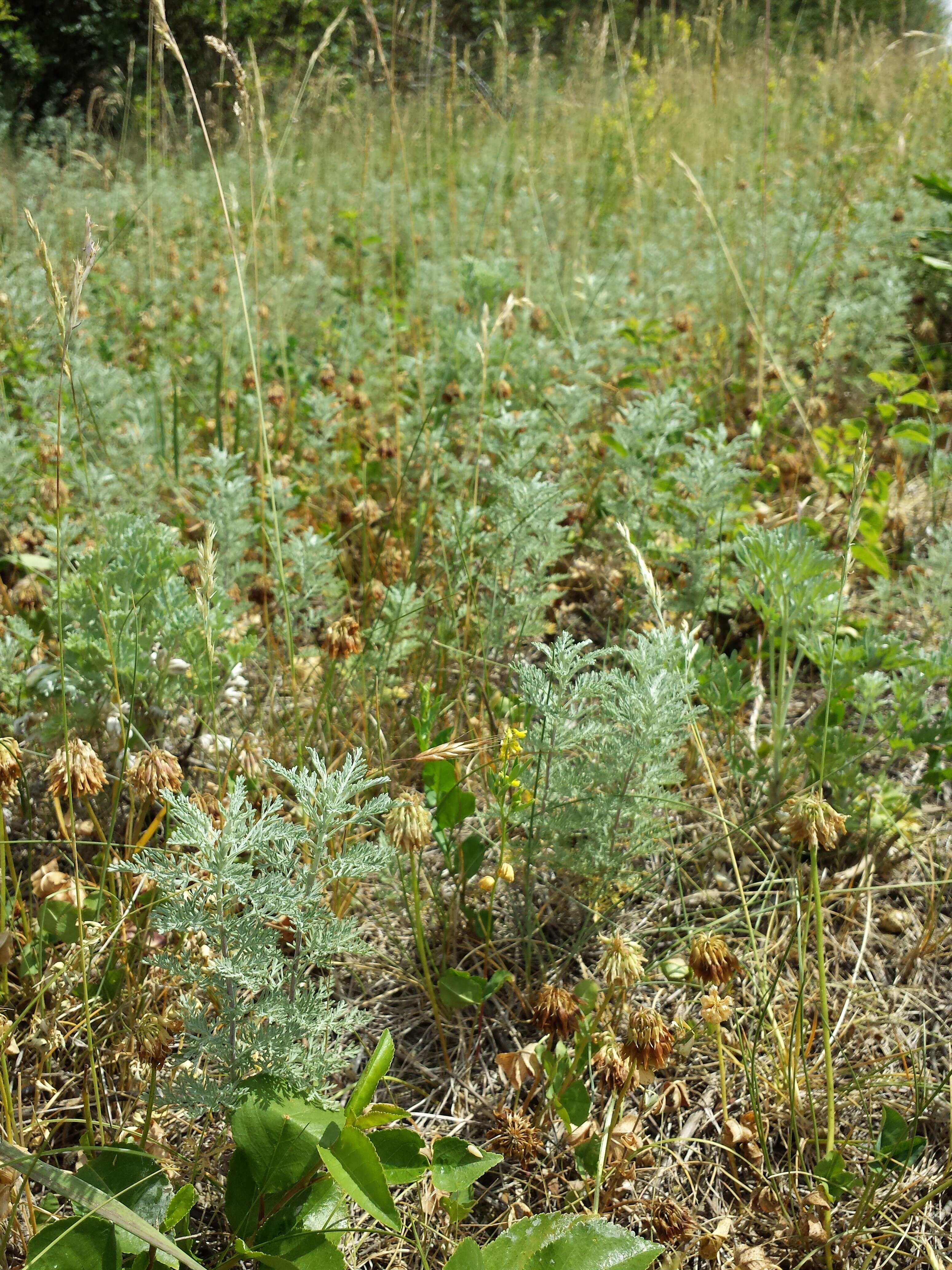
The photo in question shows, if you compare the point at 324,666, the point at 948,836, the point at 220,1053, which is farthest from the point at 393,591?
the point at 948,836

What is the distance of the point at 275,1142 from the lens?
44.2 inches

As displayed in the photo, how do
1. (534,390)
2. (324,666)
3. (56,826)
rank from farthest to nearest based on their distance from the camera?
(534,390)
(324,666)
(56,826)

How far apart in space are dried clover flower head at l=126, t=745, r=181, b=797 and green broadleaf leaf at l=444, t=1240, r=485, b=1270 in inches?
27.0

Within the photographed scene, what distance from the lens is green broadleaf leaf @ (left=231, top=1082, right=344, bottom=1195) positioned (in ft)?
3.67

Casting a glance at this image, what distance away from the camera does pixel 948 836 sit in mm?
1898

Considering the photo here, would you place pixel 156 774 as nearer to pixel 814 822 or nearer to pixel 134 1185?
pixel 134 1185

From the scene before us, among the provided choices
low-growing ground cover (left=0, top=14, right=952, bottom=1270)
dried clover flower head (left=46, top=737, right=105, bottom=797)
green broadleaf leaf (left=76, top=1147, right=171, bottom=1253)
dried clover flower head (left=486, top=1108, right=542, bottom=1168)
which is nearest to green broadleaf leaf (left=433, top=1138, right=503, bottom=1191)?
low-growing ground cover (left=0, top=14, right=952, bottom=1270)

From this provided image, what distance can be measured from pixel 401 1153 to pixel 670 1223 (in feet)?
1.23

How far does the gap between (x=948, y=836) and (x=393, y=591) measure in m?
1.25

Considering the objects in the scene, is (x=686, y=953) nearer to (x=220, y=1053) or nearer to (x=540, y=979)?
(x=540, y=979)

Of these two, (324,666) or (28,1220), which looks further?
(324,666)

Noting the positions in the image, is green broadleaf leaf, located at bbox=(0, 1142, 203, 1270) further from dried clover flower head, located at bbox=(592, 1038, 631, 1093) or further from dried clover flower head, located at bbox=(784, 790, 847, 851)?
dried clover flower head, located at bbox=(784, 790, 847, 851)

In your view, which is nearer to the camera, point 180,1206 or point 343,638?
point 180,1206

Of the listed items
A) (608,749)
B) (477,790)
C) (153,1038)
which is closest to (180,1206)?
(153,1038)
